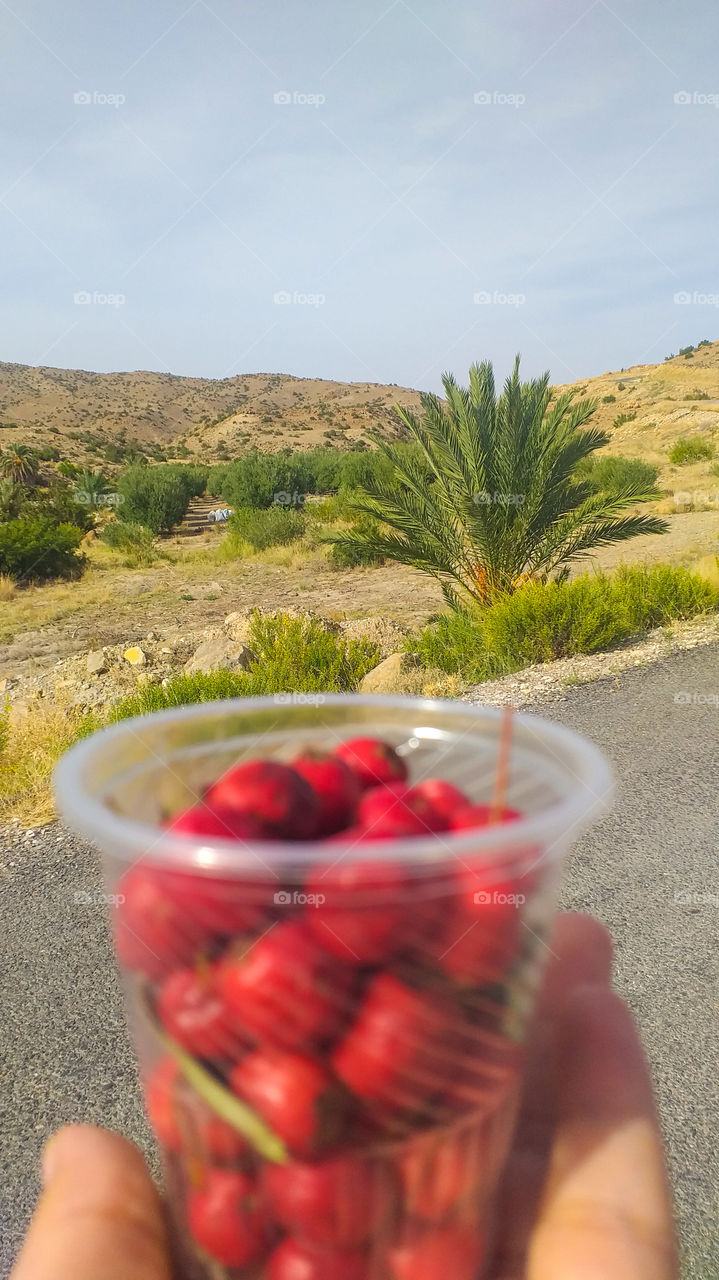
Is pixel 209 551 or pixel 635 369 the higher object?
pixel 635 369

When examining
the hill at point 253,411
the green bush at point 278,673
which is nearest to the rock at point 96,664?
the green bush at point 278,673

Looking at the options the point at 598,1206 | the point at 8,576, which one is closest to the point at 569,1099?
the point at 598,1206

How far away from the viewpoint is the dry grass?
4531mm

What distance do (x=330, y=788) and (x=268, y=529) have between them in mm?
18800

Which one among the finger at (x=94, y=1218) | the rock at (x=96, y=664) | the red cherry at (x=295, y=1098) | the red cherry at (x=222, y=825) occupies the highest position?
the red cherry at (x=222, y=825)

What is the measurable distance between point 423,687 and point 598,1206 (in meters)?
5.83

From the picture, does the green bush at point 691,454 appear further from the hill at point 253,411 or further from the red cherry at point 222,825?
the red cherry at point 222,825

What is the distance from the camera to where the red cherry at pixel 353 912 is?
65 cm

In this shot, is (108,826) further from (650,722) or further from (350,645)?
(350,645)

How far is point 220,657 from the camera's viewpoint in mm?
7453

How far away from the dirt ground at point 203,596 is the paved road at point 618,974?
6127 mm

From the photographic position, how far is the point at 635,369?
64.3 m

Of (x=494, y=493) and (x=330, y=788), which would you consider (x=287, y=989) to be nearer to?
(x=330, y=788)

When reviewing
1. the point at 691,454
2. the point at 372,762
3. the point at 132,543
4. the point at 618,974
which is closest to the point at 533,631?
the point at 618,974
